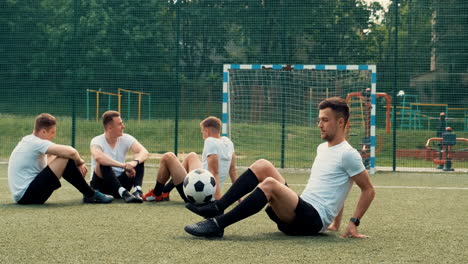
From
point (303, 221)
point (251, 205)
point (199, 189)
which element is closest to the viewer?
point (251, 205)

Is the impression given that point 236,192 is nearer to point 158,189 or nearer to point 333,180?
point 333,180

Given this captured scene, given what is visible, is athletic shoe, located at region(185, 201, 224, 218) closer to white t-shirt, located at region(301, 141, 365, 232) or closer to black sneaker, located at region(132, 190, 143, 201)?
white t-shirt, located at region(301, 141, 365, 232)

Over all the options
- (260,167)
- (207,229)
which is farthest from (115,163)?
(207,229)

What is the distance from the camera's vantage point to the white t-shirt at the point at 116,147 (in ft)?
25.5

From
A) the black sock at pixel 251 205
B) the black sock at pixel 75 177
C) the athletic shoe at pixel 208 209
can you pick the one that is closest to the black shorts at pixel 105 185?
the black sock at pixel 75 177

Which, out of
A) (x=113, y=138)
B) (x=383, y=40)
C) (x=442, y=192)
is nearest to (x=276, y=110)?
(x=383, y=40)

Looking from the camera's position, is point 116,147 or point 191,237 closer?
point 191,237

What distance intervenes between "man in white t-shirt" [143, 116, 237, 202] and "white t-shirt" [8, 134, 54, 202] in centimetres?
119

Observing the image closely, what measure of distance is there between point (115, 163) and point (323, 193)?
308 centimetres

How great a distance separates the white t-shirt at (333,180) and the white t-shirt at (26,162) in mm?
3025

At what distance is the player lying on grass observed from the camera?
6934 mm

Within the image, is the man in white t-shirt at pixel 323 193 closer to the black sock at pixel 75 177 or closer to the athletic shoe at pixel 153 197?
the black sock at pixel 75 177

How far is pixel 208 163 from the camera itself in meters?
7.07

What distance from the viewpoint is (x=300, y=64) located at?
13078 mm
